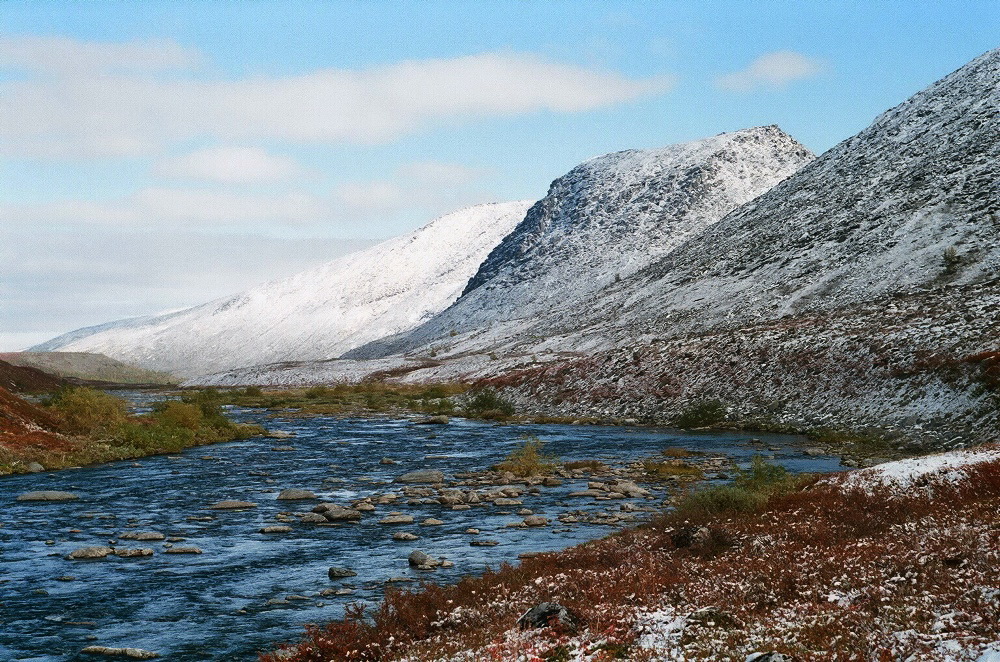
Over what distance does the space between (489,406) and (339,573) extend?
2076 inches

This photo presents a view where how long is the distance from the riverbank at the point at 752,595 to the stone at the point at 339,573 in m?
4.36

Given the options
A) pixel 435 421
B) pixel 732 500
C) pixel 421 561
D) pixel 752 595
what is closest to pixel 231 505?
pixel 421 561

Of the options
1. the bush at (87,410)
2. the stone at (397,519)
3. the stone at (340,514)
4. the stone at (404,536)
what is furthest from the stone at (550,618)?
the bush at (87,410)

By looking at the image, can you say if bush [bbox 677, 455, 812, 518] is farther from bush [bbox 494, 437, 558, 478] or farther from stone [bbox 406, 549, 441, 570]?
bush [bbox 494, 437, 558, 478]

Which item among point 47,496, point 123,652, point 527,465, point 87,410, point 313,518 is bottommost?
point 527,465

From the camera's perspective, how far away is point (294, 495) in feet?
104

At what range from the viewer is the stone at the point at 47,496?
30.8 meters

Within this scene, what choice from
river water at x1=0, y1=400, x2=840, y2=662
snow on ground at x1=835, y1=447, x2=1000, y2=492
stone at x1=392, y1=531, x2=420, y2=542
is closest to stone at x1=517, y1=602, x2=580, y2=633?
river water at x1=0, y1=400, x2=840, y2=662

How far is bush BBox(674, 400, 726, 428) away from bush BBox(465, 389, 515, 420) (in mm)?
17387

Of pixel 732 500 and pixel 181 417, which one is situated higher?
pixel 181 417

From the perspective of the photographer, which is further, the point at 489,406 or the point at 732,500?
the point at 489,406

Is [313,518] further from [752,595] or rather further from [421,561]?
[752,595]

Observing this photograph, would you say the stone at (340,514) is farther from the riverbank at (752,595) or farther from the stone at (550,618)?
the stone at (550,618)

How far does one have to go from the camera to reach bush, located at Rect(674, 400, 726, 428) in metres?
54.0
